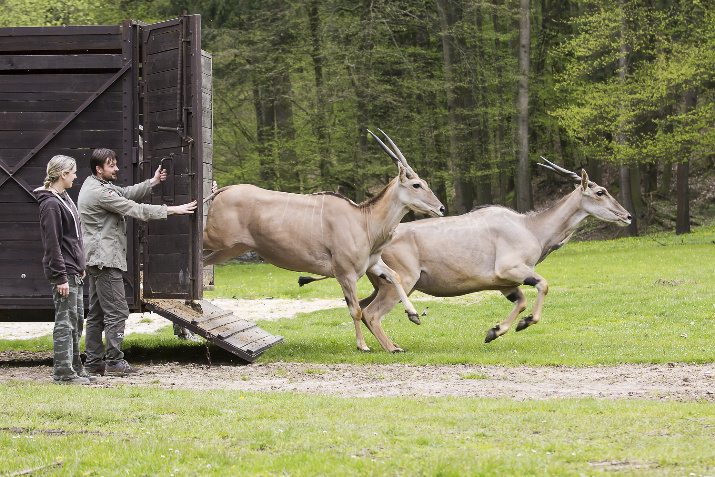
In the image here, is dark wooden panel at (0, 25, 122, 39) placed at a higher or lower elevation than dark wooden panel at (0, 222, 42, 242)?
higher

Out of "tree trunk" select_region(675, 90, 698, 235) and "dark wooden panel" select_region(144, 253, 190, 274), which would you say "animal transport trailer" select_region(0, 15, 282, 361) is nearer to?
"dark wooden panel" select_region(144, 253, 190, 274)

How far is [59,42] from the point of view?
1093 cm

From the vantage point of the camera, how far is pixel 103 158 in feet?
30.8

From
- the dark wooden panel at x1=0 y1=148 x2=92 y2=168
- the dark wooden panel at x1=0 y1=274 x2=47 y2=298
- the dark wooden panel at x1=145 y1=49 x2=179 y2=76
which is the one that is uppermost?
the dark wooden panel at x1=145 y1=49 x2=179 y2=76

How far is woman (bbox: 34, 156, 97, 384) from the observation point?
8422 mm

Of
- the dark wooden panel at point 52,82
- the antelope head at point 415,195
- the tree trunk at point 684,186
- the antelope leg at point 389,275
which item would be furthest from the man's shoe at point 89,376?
the tree trunk at point 684,186

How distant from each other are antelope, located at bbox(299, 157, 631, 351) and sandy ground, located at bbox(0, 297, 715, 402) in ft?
6.81

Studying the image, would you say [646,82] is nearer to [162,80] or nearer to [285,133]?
[285,133]

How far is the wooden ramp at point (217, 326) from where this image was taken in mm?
10312

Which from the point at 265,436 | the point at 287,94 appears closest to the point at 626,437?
the point at 265,436

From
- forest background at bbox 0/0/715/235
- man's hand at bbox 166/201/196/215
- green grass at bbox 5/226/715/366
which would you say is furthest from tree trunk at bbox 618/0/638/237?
man's hand at bbox 166/201/196/215

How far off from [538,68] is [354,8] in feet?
33.6

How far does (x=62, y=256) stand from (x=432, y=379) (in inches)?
159

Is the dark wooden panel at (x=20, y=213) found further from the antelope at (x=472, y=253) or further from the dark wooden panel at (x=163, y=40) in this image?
the antelope at (x=472, y=253)
